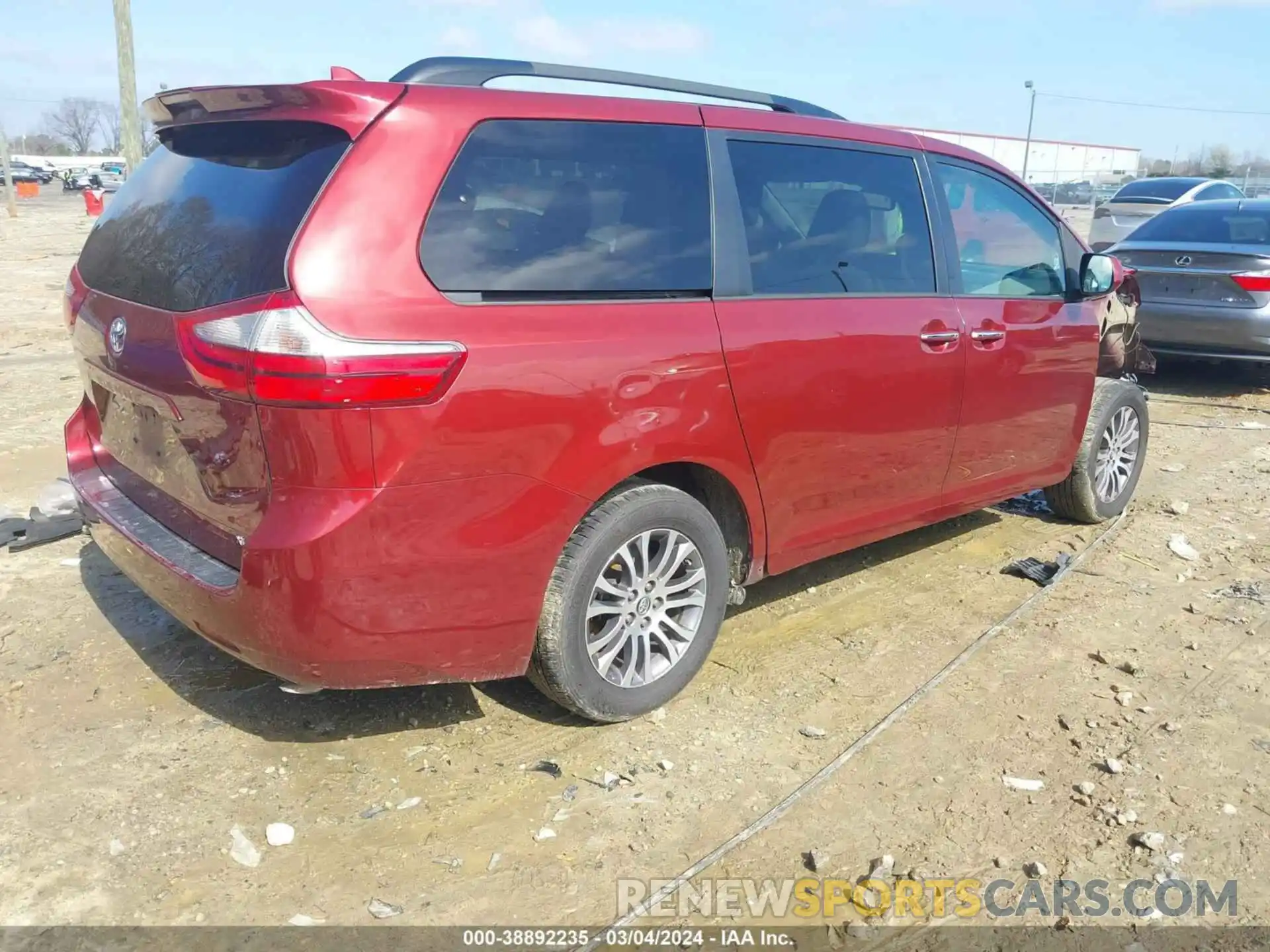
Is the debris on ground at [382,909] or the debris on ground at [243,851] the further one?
the debris on ground at [243,851]

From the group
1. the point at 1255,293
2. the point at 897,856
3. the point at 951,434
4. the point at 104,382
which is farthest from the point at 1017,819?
the point at 1255,293

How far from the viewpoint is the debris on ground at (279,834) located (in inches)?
108

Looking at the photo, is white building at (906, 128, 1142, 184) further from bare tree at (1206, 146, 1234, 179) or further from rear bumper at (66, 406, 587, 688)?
rear bumper at (66, 406, 587, 688)

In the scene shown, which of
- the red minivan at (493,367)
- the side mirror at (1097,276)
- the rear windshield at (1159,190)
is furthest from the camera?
the rear windshield at (1159,190)

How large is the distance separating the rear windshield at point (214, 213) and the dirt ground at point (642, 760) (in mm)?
1382

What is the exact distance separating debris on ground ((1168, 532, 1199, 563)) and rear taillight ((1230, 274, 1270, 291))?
377 cm

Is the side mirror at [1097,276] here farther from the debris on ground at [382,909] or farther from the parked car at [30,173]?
the parked car at [30,173]

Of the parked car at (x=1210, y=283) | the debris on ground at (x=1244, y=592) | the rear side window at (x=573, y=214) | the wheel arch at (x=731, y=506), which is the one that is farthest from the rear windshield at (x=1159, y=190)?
the rear side window at (x=573, y=214)

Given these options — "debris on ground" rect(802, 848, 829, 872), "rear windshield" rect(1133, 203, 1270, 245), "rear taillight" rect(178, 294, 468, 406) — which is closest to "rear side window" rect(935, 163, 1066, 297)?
"debris on ground" rect(802, 848, 829, 872)

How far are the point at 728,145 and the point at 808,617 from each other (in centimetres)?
192

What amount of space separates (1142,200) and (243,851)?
1805 centimetres

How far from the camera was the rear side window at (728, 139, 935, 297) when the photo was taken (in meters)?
3.42

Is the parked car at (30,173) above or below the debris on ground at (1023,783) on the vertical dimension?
above

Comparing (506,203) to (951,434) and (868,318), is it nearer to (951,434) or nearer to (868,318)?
(868,318)
